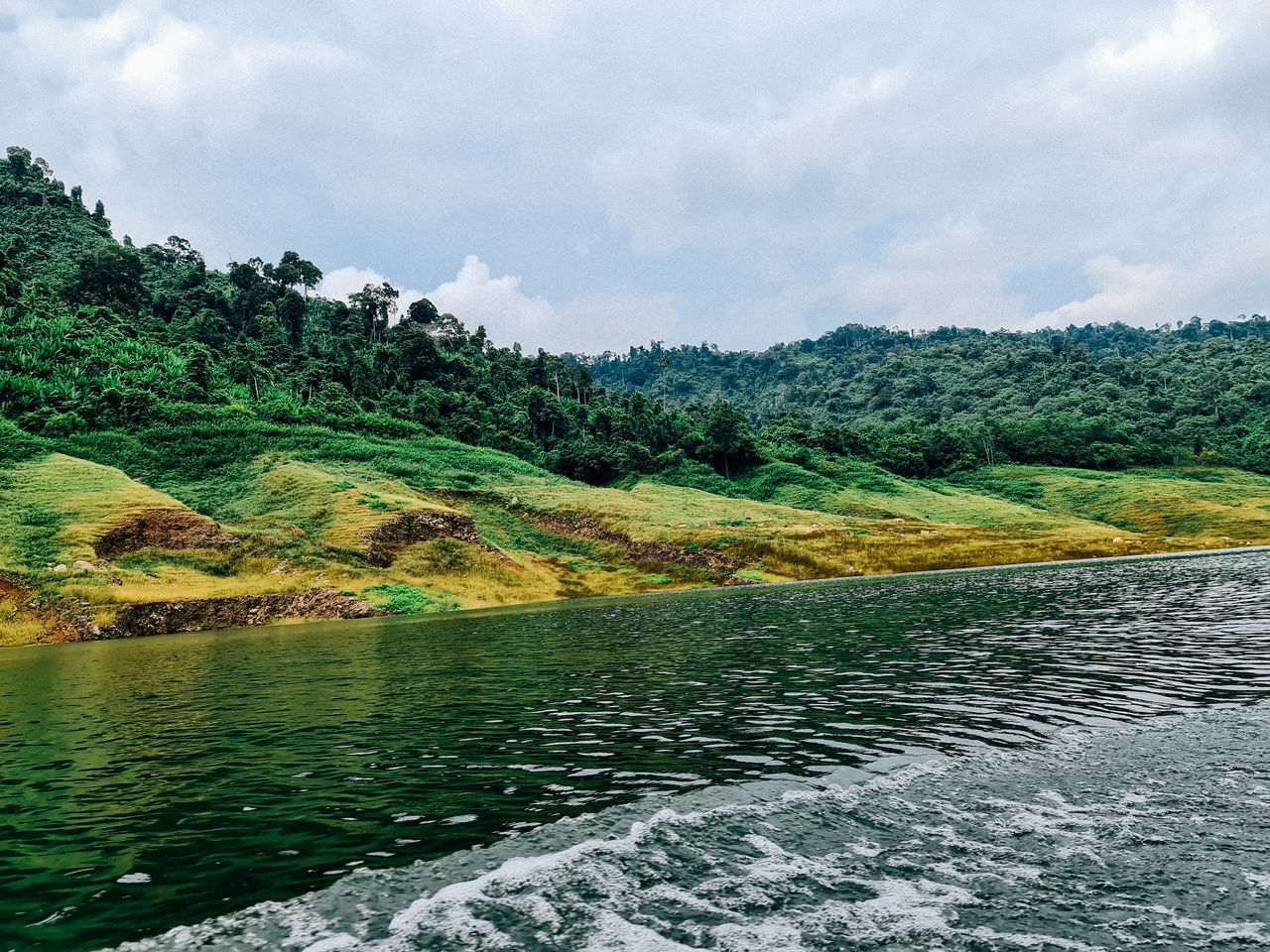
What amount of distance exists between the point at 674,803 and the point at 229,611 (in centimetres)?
6601

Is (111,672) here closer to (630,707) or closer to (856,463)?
(630,707)

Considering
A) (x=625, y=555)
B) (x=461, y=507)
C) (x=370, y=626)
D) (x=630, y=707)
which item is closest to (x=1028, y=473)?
(x=625, y=555)

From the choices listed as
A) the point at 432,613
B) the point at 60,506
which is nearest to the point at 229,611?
the point at 432,613

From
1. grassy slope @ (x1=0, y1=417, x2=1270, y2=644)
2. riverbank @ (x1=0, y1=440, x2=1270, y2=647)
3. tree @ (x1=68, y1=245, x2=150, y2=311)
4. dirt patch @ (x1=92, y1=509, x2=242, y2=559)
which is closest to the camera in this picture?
riverbank @ (x1=0, y1=440, x2=1270, y2=647)

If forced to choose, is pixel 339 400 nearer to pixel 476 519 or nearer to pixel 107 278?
pixel 476 519

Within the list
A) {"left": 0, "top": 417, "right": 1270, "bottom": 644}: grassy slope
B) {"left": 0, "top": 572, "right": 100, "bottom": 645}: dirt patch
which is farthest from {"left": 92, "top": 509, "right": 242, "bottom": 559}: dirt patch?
{"left": 0, "top": 572, "right": 100, "bottom": 645}: dirt patch

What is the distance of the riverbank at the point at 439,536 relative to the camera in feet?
215

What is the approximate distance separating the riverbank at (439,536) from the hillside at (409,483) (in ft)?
1.09

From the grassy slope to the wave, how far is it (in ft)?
215

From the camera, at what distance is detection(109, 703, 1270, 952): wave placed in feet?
26.6

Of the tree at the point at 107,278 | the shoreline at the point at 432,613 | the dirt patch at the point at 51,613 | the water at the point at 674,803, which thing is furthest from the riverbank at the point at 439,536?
the tree at the point at 107,278

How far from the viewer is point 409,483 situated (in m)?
116

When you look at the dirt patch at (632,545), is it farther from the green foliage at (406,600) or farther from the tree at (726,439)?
the tree at (726,439)

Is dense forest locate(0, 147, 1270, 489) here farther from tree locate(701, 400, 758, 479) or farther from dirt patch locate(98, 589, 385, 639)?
dirt patch locate(98, 589, 385, 639)
